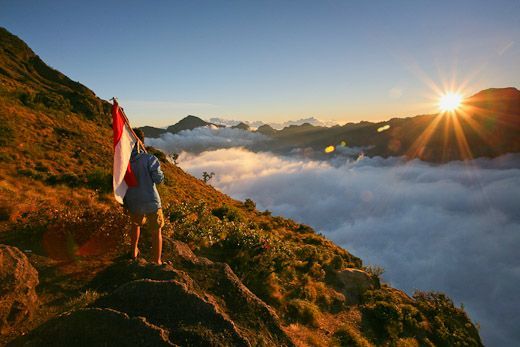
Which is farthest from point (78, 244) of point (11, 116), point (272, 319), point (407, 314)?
point (11, 116)

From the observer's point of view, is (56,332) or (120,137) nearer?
(56,332)

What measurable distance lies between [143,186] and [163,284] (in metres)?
2.46

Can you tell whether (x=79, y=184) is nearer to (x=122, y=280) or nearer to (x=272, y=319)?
(x=122, y=280)

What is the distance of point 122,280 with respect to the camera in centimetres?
602

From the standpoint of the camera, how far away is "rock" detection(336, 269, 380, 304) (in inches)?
508

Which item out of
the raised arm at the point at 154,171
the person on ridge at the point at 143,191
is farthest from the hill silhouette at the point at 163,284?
the raised arm at the point at 154,171

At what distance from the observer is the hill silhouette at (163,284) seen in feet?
13.5

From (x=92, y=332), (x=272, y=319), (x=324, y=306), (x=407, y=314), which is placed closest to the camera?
(x=92, y=332)

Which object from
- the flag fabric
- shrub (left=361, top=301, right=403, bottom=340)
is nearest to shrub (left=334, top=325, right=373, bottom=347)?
shrub (left=361, top=301, right=403, bottom=340)

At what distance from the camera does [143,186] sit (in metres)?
6.40

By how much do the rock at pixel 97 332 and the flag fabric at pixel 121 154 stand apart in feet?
8.25

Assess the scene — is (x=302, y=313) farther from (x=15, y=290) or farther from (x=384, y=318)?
(x=15, y=290)

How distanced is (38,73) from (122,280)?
70269 millimetres

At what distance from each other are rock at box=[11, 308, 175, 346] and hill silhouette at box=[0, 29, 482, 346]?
0.5 inches
